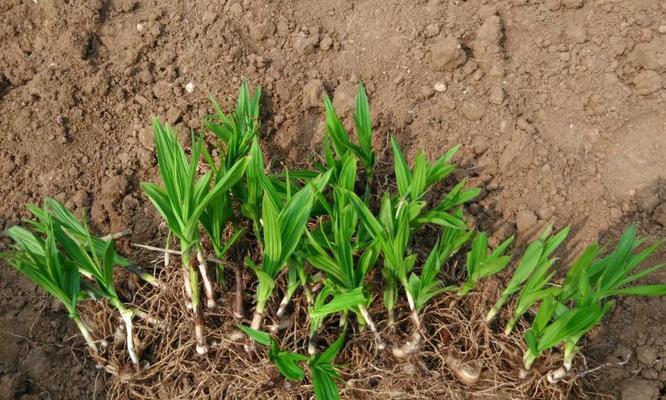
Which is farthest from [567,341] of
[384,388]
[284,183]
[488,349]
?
[284,183]

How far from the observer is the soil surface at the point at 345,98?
2.13 m

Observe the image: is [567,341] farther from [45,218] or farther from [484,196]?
[45,218]

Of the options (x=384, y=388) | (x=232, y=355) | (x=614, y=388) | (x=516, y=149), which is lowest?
(x=614, y=388)

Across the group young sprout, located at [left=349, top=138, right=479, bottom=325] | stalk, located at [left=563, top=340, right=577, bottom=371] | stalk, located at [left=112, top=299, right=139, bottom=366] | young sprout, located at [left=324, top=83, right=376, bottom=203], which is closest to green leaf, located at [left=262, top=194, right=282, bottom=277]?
young sprout, located at [left=349, top=138, right=479, bottom=325]

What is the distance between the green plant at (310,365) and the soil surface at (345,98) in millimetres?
645

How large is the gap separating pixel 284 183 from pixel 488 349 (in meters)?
0.80

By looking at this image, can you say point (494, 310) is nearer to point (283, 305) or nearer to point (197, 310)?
point (283, 305)

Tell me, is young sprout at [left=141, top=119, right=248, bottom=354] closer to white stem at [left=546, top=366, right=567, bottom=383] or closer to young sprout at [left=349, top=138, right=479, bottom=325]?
young sprout at [left=349, top=138, right=479, bottom=325]

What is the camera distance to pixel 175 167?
1.71m

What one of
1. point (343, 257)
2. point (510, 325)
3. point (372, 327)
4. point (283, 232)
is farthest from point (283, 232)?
point (510, 325)

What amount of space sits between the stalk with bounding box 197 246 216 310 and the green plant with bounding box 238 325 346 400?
0.20 meters

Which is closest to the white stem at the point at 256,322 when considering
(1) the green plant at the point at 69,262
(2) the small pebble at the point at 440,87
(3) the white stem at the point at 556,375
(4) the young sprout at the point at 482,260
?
(1) the green plant at the point at 69,262

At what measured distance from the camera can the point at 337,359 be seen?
6.39ft

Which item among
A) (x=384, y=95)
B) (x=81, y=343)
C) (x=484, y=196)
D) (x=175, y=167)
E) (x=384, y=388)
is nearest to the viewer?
(x=175, y=167)
